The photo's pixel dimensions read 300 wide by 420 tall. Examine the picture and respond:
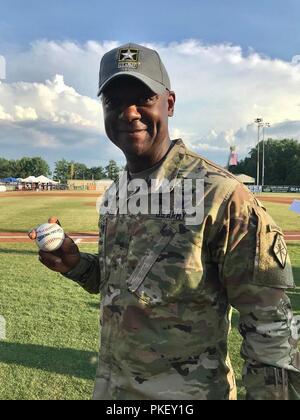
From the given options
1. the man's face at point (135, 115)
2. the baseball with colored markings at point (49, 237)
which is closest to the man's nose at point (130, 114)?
the man's face at point (135, 115)

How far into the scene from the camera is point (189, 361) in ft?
5.21

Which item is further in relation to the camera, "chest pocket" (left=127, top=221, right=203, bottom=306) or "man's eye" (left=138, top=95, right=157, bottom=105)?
"man's eye" (left=138, top=95, right=157, bottom=105)

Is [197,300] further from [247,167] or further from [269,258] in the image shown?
[247,167]

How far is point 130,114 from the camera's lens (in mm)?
1649

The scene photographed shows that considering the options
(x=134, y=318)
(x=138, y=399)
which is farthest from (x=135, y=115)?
(x=138, y=399)

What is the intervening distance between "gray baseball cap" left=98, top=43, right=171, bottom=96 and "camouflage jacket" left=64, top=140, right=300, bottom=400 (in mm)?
274

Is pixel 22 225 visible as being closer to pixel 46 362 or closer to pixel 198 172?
pixel 46 362

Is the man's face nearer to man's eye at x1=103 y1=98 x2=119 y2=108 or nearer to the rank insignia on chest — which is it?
man's eye at x1=103 y1=98 x2=119 y2=108

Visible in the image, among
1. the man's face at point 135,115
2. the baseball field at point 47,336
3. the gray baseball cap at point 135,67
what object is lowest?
the baseball field at point 47,336

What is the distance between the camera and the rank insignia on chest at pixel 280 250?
1.44 m

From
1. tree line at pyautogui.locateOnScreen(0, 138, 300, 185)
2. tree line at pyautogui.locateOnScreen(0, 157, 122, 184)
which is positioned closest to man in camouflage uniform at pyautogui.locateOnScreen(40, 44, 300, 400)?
tree line at pyautogui.locateOnScreen(0, 138, 300, 185)

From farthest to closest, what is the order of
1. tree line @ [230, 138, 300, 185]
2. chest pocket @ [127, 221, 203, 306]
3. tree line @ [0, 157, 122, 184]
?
1. tree line @ [0, 157, 122, 184]
2. tree line @ [230, 138, 300, 185]
3. chest pocket @ [127, 221, 203, 306]

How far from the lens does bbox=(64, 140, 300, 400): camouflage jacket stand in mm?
1414

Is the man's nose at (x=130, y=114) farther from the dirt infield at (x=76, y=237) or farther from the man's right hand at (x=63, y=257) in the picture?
the dirt infield at (x=76, y=237)
